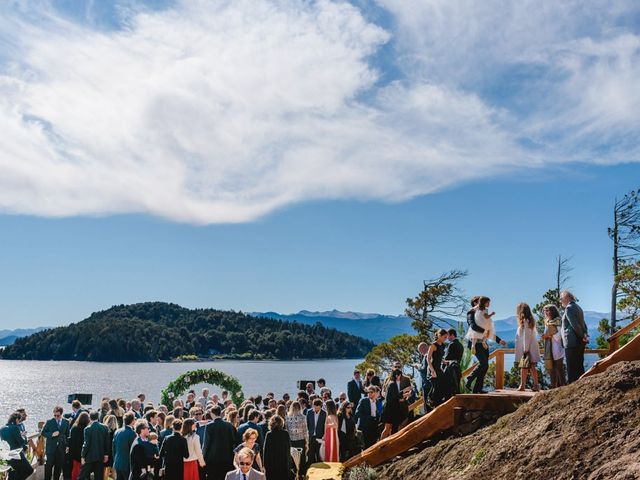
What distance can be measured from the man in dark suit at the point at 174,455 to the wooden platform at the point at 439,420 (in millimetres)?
2958

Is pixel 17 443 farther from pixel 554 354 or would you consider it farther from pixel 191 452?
pixel 554 354

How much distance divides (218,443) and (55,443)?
4350 millimetres

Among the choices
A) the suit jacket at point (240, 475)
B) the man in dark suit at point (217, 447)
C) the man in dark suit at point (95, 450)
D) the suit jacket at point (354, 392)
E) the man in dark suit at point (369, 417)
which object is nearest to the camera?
the suit jacket at point (240, 475)

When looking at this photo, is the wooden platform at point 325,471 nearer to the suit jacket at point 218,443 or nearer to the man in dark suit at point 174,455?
the suit jacket at point 218,443

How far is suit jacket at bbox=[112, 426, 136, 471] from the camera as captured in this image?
431 inches

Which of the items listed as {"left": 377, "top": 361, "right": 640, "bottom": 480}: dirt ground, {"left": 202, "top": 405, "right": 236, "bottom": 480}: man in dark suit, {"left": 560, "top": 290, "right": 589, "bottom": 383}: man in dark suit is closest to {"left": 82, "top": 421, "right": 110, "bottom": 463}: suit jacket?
{"left": 202, "top": 405, "right": 236, "bottom": 480}: man in dark suit

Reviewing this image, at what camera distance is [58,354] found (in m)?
188

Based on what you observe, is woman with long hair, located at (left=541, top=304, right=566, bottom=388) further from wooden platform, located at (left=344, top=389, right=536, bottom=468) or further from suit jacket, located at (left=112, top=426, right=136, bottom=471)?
suit jacket, located at (left=112, top=426, right=136, bottom=471)

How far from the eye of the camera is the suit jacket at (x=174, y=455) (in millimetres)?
10008

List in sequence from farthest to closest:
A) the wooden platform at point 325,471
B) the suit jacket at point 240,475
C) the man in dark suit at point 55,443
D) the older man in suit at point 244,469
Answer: the man in dark suit at point 55,443, the wooden platform at point 325,471, the suit jacket at point 240,475, the older man in suit at point 244,469

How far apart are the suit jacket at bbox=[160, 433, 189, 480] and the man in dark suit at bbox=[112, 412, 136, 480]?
118 centimetres

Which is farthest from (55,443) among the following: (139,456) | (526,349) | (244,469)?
(526,349)

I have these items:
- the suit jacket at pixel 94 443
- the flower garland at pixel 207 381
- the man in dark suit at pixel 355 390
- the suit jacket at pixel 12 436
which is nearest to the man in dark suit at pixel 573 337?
the man in dark suit at pixel 355 390

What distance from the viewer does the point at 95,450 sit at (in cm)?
1152
